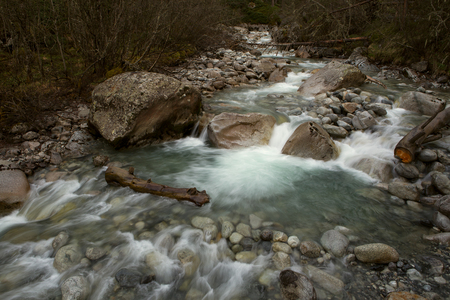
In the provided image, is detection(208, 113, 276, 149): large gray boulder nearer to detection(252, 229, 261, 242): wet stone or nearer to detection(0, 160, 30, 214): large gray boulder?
detection(252, 229, 261, 242): wet stone

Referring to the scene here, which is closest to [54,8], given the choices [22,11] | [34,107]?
[22,11]

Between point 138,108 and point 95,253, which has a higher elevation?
point 138,108

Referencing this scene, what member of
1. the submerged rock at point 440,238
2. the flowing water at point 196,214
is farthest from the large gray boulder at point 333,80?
the submerged rock at point 440,238

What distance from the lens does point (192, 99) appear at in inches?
233

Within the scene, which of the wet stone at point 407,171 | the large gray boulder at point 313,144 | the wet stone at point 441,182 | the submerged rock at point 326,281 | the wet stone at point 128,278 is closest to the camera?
the submerged rock at point 326,281

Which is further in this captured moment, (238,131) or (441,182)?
A: (238,131)

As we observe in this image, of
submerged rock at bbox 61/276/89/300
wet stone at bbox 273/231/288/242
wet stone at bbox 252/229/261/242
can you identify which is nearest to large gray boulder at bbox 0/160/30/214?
submerged rock at bbox 61/276/89/300

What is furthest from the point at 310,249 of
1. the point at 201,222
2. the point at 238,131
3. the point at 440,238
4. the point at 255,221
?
the point at 238,131

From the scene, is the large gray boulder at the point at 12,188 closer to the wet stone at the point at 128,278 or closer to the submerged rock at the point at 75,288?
the submerged rock at the point at 75,288

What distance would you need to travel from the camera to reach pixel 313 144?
5.05m

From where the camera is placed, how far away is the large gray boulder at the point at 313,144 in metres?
5.00

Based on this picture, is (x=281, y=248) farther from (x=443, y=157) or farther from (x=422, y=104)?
(x=422, y=104)

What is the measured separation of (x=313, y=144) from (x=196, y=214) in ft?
9.03

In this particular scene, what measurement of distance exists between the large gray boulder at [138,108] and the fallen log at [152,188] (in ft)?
3.57
